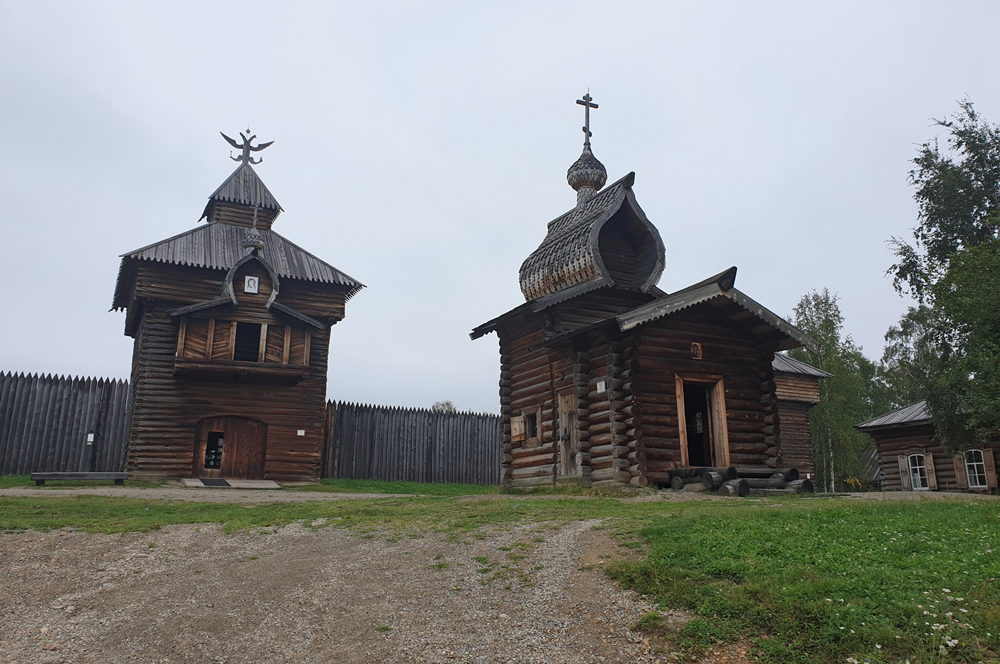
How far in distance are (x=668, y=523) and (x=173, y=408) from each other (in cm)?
1947

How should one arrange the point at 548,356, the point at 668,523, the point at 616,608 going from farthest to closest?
the point at 548,356 < the point at 668,523 < the point at 616,608

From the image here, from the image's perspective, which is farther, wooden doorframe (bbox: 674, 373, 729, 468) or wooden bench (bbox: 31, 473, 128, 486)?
wooden bench (bbox: 31, 473, 128, 486)

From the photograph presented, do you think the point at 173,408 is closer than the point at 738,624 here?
No

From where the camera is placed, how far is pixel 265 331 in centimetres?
2464

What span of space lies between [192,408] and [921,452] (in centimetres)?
2626

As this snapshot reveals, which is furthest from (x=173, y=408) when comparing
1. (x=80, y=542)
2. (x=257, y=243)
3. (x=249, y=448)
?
(x=80, y=542)

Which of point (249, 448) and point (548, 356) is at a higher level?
point (548, 356)

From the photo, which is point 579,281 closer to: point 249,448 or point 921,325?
point 249,448

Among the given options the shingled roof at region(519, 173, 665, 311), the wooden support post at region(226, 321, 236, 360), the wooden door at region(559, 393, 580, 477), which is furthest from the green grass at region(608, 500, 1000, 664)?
the wooden support post at region(226, 321, 236, 360)

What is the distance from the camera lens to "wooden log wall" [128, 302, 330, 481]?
77.6 feet

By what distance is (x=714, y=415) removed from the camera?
56.2 feet

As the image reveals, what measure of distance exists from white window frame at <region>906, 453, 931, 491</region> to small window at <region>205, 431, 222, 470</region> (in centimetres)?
2513

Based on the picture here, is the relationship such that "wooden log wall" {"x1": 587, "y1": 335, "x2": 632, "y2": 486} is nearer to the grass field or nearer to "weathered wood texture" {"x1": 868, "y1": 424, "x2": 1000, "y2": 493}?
the grass field

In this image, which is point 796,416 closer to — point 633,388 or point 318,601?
point 633,388
